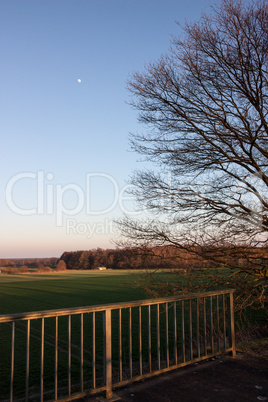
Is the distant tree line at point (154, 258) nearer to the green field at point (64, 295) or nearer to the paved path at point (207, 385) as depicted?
the green field at point (64, 295)

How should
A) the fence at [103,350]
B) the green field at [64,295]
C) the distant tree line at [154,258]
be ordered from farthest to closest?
the green field at [64,295] → the distant tree line at [154,258] → the fence at [103,350]

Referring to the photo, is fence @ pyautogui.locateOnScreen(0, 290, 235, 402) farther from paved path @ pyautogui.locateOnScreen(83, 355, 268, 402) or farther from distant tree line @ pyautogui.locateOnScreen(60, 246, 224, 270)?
distant tree line @ pyautogui.locateOnScreen(60, 246, 224, 270)

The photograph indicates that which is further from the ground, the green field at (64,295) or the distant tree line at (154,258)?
the distant tree line at (154,258)

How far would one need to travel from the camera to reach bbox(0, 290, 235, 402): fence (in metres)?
3.54

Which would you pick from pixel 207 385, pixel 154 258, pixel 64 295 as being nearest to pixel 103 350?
pixel 207 385

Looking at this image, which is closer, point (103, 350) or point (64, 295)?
point (103, 350)

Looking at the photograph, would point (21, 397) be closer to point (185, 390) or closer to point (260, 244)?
point (185, 390)

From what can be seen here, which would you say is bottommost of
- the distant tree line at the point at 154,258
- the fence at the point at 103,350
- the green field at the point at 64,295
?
the green field at the point at 64,295

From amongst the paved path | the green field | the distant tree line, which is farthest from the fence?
the green field

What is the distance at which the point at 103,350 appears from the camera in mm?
5070

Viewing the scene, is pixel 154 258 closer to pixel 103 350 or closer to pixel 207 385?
pixel 103 350

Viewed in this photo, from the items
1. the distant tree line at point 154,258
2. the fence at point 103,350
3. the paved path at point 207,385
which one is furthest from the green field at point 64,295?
the paved path at point 207,385

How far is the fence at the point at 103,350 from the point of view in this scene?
3.54 m

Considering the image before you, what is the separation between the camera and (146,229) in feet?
28.8
